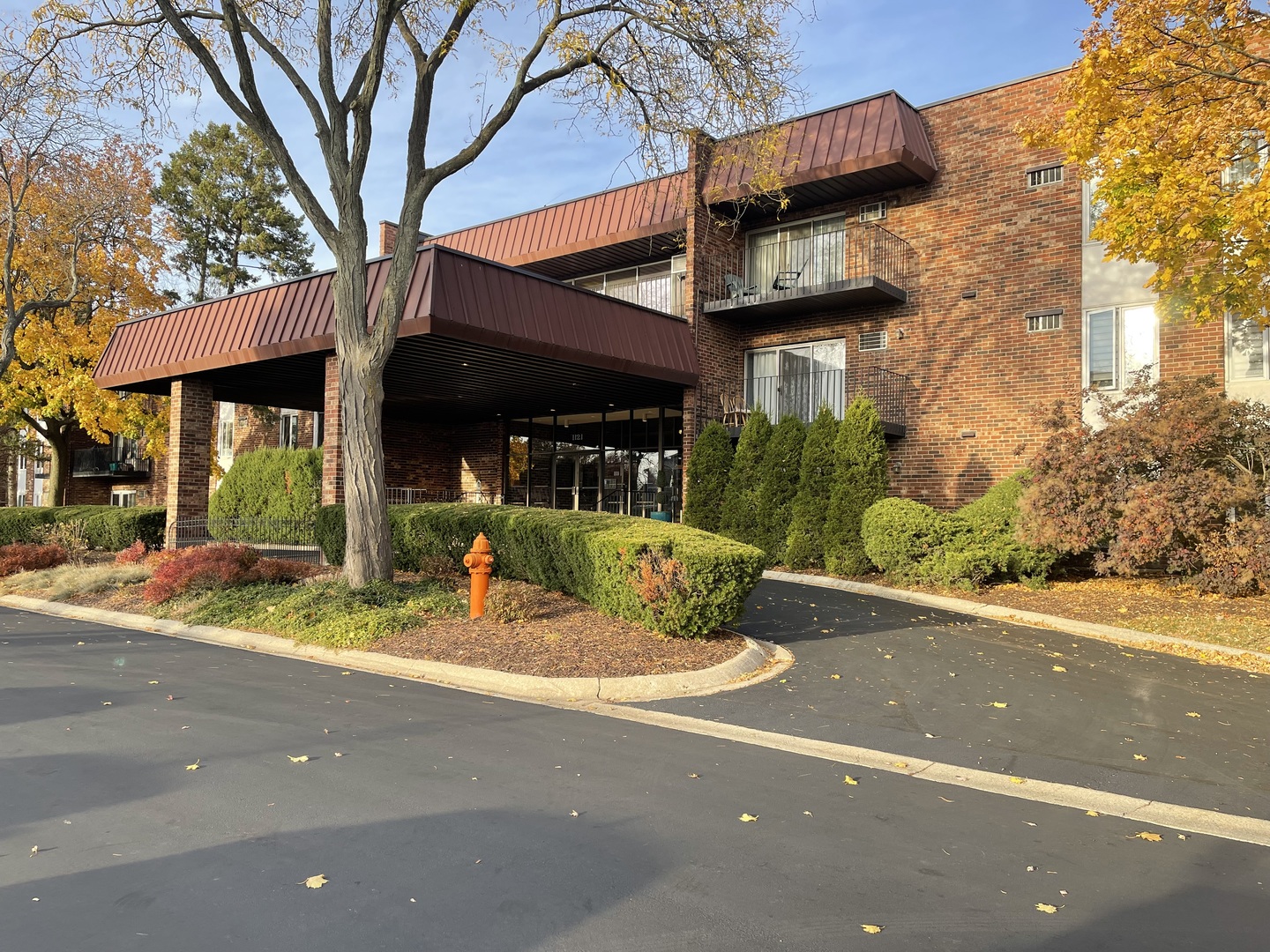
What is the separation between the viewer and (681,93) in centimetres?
1212

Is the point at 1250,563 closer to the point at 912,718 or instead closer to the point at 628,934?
the point at 912,718

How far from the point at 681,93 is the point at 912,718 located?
9141 millimetres

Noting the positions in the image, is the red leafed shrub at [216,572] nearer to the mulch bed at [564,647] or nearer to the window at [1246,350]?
the mulch bed at [564,647]

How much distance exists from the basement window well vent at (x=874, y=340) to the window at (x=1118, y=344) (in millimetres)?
3903

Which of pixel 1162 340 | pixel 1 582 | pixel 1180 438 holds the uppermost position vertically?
pixel 1162 340

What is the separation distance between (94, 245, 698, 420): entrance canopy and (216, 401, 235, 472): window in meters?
14.0

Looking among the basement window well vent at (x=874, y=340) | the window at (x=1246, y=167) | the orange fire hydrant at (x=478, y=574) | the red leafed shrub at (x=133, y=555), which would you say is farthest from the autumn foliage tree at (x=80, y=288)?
the window at (x=1246, y=167)

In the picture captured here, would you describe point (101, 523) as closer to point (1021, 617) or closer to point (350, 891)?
point (1021, 617)

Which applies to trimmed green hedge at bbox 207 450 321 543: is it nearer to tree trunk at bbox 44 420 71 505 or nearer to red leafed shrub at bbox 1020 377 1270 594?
tree trunk at bbox 44 420 71 505

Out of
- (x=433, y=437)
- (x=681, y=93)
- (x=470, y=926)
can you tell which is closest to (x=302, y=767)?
(x=470, y=926)

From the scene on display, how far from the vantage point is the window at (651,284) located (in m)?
20.3

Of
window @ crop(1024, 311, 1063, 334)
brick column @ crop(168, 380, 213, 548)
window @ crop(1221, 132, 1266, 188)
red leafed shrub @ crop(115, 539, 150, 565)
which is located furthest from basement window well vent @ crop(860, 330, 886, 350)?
red leafed shrub @ crop(115, 539, 150, 565)

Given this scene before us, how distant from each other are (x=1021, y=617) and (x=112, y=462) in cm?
3728

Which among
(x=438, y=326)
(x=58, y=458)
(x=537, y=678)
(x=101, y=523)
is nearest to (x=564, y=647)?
(x=537, y=678)
